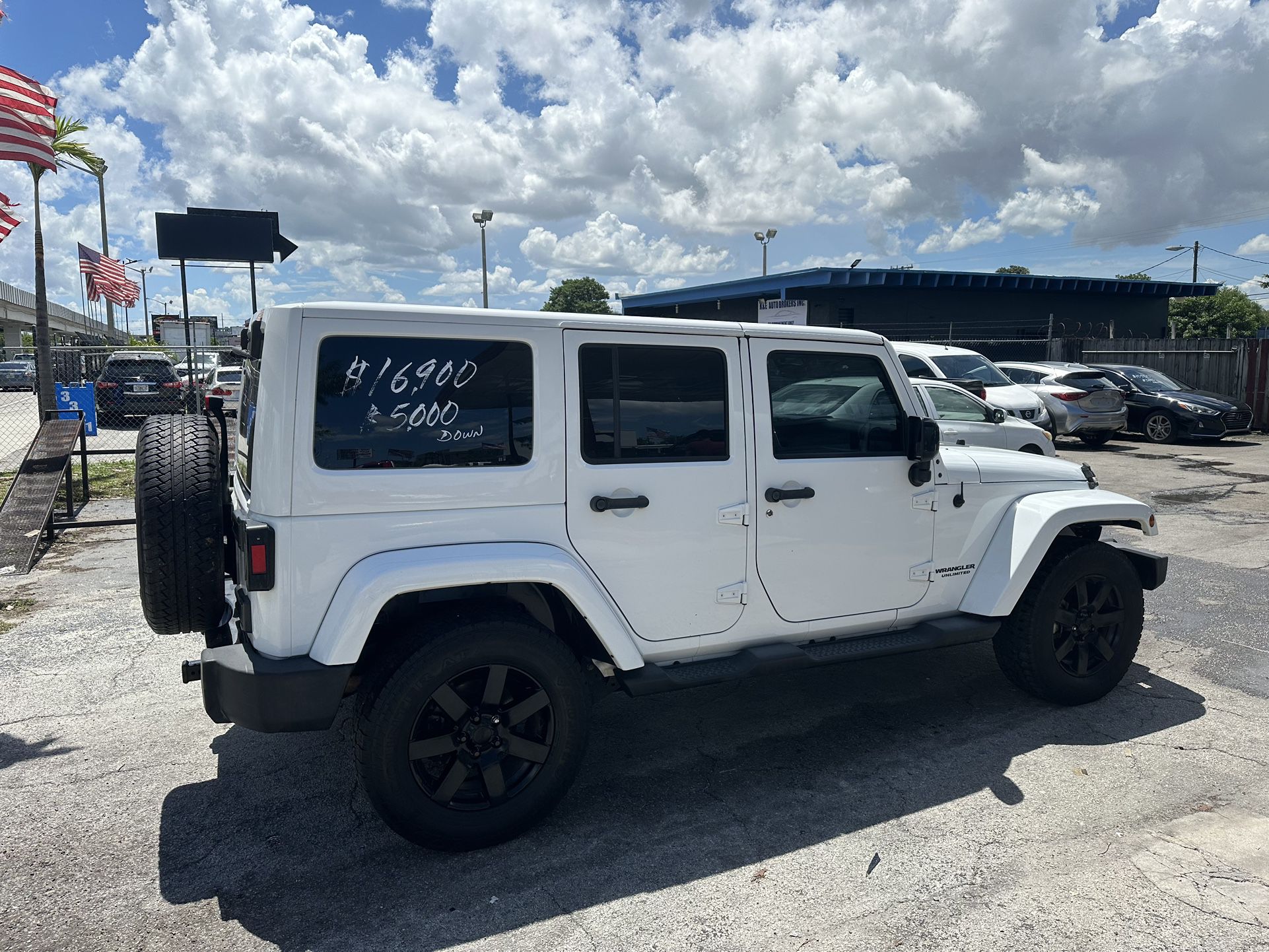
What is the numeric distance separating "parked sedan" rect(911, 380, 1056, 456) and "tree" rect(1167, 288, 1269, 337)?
4830cm

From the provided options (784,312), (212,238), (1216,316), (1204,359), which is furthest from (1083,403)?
(1216,316)

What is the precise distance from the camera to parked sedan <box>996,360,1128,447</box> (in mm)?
16297

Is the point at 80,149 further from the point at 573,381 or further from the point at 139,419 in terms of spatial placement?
the point at 573,381

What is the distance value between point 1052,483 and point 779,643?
191 cm

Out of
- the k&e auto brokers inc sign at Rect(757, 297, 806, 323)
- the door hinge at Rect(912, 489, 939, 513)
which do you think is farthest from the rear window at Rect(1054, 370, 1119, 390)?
the door hinge at Rect(912, 489, 939, 513)

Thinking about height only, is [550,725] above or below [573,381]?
below

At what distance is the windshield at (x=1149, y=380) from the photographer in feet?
59.7

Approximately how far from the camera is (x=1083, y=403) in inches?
644

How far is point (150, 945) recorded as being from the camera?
2756mm

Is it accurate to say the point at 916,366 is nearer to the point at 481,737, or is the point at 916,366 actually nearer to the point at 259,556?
the point at 481,737

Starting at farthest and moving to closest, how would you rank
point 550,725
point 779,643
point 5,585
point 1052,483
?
point 5,585, point 1052,483, point 779,643, point 550,725

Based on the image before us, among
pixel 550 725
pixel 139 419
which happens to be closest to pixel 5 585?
pixel 550 725

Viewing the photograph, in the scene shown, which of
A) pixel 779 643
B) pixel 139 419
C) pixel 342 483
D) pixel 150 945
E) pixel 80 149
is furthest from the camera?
pixel 139 419

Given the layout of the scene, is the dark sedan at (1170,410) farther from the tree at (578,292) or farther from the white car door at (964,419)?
the tree at (578,292)
